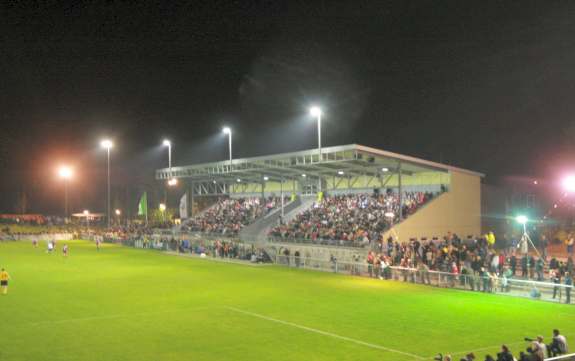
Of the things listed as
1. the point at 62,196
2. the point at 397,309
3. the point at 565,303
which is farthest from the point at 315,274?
the point at 62,196

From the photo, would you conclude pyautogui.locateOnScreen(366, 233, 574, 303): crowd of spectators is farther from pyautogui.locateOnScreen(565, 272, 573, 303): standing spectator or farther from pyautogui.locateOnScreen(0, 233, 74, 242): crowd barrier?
pyautogui.locateOnScreen(0, 233, 74, 242): crowd barrier

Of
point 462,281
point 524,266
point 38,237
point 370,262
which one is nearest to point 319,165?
point 370,262

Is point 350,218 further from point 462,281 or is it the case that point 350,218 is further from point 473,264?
point 462,281

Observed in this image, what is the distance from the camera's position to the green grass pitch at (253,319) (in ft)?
47.4

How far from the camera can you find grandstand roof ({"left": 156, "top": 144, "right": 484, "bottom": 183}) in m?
37.8

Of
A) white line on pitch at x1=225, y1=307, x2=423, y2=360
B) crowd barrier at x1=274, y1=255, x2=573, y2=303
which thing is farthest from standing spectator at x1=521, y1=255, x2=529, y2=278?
white line on pitch at x1=225, y1=307, x2=423, y2=360

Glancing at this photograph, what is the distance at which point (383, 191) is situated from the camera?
148 feet

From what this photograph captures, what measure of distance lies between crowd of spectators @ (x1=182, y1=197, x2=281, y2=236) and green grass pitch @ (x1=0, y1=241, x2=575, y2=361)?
73.1 feet

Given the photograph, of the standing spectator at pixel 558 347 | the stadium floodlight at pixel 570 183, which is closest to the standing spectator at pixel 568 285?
the stadium floodlight at pixel 570 183

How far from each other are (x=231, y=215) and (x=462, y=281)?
114 feet

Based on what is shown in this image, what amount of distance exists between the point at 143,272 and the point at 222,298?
11.6 meters

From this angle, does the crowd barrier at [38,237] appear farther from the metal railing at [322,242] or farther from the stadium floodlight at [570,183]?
the stadium floodlight at [570,183]

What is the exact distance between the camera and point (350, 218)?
42.1 metres

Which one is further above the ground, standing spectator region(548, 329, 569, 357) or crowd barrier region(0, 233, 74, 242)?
standing spectator region(548, 329, 569, 357)
